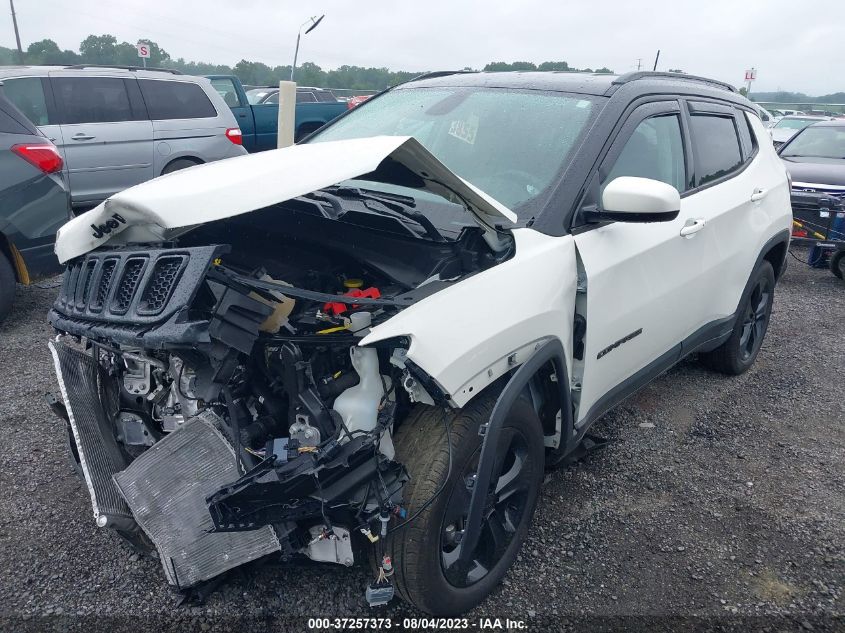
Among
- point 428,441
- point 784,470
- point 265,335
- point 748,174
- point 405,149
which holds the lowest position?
point 784,470

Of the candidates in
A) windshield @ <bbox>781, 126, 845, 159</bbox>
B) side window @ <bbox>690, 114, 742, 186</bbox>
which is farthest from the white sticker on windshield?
windshield @ <bbox>781, 126, 845, 159</bbox>

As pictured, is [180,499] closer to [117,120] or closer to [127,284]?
[127,284]

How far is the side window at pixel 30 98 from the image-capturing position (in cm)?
743

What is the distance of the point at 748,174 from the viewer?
4.01 meters

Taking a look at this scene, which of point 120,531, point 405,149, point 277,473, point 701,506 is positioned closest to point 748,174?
point 701,506

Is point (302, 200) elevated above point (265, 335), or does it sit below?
above

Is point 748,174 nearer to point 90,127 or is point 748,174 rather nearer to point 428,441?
point 428,441

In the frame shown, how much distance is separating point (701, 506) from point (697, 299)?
3.45 ft

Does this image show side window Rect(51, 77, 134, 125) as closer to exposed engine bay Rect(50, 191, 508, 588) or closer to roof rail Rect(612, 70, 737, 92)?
exposed engine bay Rect(50, 191, 508, 588)

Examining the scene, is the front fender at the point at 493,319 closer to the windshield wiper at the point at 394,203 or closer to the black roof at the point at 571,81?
the windshield wiper at the point at 394,203

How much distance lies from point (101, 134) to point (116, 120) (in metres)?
0.33

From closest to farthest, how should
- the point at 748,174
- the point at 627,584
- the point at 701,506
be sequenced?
the point at 627,584 → the point at 701,506 → the point at 748,174

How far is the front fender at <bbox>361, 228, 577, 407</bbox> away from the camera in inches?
80.1

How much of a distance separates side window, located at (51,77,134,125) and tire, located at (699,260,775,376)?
723 cm
